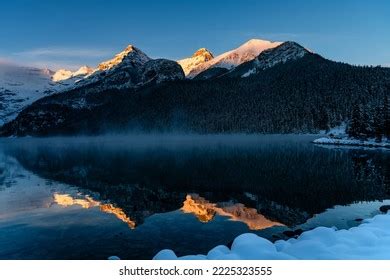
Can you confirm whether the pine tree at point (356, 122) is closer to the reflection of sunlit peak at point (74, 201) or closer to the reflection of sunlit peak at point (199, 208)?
the reflection of sunlit peak at point (199, 208)

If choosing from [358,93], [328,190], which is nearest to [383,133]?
[328,190]

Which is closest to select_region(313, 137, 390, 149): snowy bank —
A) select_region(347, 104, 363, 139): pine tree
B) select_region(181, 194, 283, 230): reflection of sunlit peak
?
select_region(347, 104, 363, 139): pine tree

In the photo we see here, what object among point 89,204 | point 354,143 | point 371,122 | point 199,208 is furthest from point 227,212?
point 354,143

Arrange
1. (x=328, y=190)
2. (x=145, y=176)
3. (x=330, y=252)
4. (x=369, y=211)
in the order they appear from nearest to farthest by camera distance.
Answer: (x=330, y=252) < (x=369, y=211) < (x=328, y=190) < (x=145, y=176)

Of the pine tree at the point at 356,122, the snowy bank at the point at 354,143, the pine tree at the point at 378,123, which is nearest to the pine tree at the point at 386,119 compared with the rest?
the pine tree at the point at 378,123

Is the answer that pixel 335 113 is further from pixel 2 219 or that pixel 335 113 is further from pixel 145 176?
pixel 2 219

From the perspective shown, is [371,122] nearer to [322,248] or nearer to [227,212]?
[227,212]

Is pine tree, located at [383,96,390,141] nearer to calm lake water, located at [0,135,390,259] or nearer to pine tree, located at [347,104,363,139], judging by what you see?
pine tree, located at [347,104,363,139]
